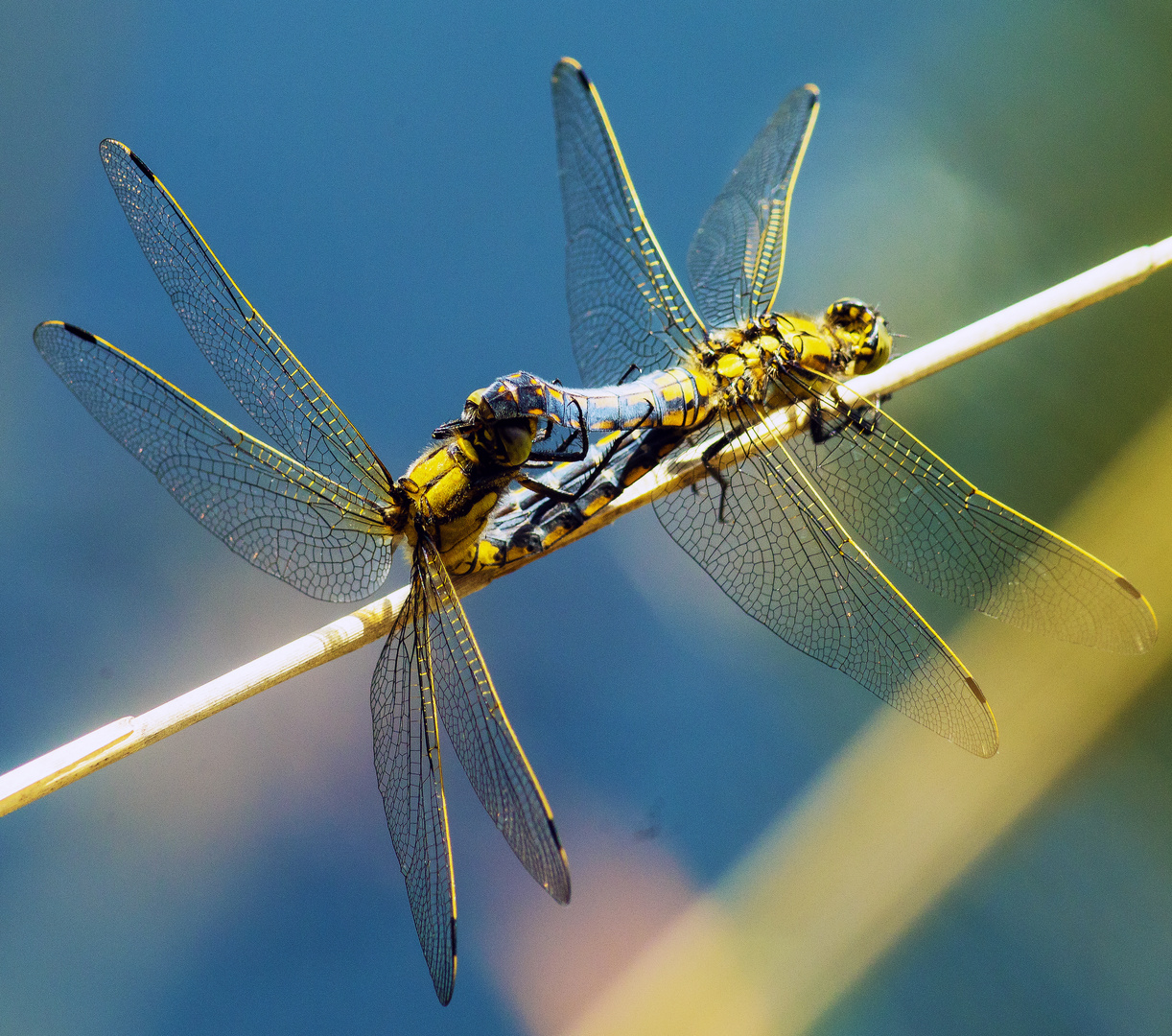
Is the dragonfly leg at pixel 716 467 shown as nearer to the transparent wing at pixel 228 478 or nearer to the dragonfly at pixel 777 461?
the dragonfly at pixel 777 461

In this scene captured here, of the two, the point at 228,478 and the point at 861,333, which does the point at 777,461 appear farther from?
the point at 228,478

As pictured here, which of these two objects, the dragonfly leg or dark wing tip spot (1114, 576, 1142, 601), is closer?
dark wing tip spot (1114, 576, 1142, 601)

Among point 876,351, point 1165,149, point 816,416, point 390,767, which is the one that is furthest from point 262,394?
point 1165,149

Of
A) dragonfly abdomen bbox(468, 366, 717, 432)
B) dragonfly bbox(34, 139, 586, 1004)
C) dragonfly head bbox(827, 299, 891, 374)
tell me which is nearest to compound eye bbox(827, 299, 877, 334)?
dragonfly head bbox(827, 299, 891, 374)

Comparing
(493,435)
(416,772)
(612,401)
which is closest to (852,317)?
(612,401)

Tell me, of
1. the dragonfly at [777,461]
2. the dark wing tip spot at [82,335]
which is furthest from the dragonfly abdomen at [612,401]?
the dark wing tip spot at [82,335]

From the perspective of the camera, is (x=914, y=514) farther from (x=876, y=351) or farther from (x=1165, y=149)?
(x=1165, y=149)

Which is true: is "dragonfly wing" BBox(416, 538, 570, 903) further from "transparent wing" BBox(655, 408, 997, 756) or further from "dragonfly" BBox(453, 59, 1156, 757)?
"transparent wing" BBox(655, 408, 997, 756)
